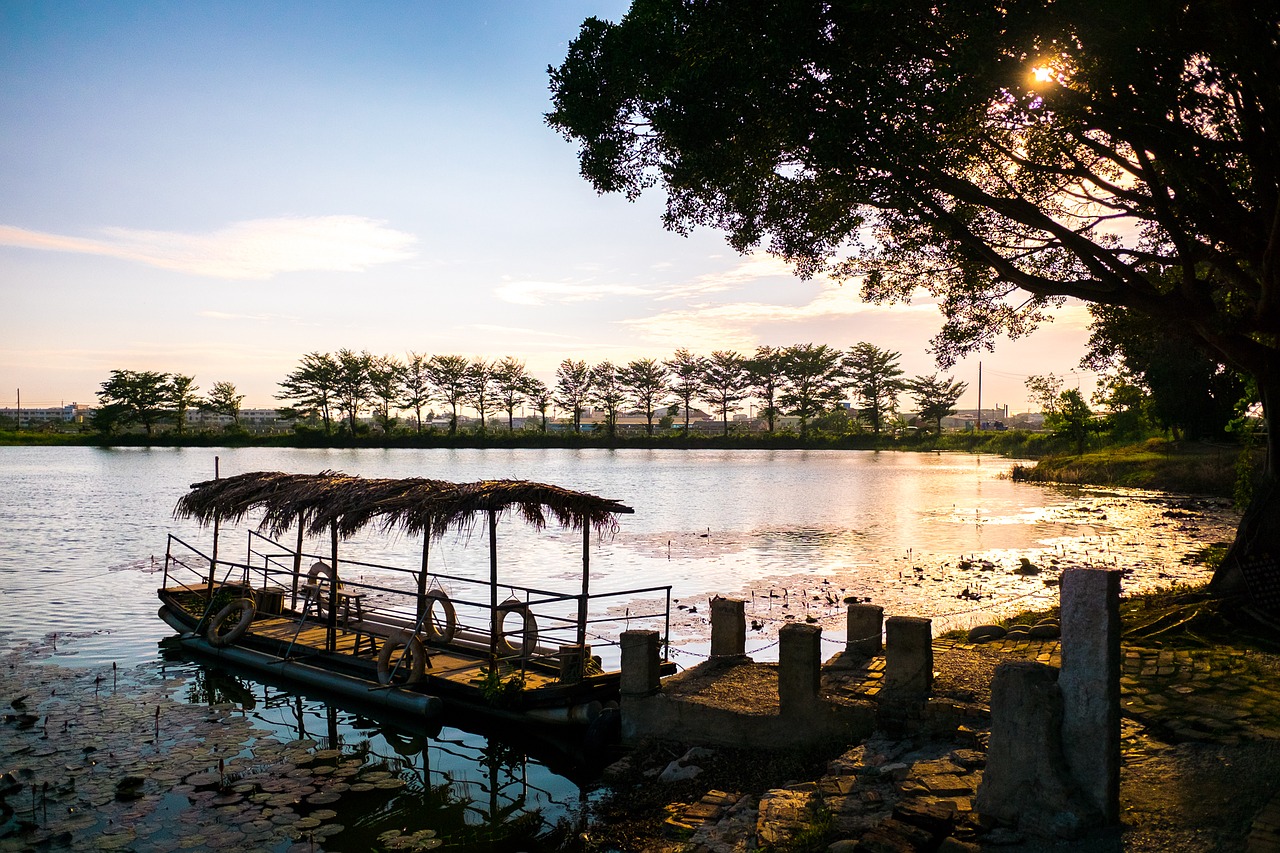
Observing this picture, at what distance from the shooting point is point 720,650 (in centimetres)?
1190

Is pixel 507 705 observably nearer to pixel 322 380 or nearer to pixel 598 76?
pixel 598 76

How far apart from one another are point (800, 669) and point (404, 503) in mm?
6459

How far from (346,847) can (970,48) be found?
418 inches

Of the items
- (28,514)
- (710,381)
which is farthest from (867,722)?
(710,381)

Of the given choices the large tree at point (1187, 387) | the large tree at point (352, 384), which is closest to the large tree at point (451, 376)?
the large tree at point (352, 384)

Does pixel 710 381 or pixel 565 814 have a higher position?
pixel 710 381

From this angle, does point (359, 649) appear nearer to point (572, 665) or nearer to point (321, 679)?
point (321, 679)

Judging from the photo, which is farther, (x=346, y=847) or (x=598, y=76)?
(x=598, y=76)

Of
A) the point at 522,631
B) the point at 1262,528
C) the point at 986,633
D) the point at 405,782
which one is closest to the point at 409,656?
the point at 522,631

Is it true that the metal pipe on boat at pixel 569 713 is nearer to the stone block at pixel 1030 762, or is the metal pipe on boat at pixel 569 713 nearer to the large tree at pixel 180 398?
the stone block at pixel 1030 762

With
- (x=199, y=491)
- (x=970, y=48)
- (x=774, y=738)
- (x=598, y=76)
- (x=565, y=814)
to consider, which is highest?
(x=598, y=76)

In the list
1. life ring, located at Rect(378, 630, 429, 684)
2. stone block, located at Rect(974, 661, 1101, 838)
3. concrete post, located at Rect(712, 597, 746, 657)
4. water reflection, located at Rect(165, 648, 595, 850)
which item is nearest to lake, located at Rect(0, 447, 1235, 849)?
water reflection, located at Rect(165, 648, 595, 850)

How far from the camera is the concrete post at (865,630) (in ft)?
37.8

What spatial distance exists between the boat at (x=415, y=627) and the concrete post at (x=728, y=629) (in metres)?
1.03
